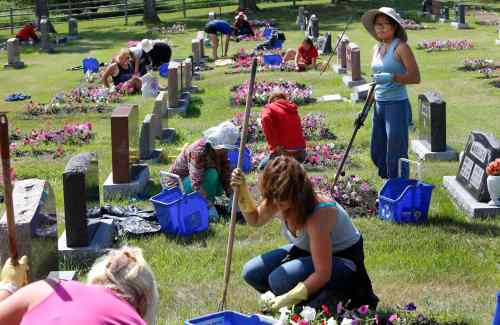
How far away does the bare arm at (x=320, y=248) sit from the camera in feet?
19.8

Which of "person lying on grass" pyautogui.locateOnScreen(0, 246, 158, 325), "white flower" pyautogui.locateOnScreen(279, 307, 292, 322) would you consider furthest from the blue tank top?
"person lying on grass" pyautogui.locateOnScreen(0, 246, 158, 325)

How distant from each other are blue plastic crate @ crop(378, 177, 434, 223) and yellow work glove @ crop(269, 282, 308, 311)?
3.13 meters

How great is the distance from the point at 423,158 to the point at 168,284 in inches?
219

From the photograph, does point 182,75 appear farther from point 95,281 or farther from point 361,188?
Result: point 95,281

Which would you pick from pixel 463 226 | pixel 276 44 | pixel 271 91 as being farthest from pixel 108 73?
pixel 463 226

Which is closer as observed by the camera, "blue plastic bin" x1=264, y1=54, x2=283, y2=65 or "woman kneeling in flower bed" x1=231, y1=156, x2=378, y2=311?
"woman kneeling in flower bed" x1=231, y1=156, x2=378, y2=311

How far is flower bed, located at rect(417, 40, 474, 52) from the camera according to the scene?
87.2 feet

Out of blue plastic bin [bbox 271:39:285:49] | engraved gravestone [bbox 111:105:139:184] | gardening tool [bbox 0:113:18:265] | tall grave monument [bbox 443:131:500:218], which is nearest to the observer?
gardening tool [bbox 0:113:18:265]

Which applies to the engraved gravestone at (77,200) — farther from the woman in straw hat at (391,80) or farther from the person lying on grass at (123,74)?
the person lying on grass at (123,74)

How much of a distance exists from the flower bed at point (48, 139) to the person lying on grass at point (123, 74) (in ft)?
15.3

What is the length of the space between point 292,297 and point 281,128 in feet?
13.6

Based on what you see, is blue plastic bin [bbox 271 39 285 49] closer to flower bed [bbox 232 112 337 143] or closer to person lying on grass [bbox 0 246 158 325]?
flower bed [bbox 232 112 337 143]

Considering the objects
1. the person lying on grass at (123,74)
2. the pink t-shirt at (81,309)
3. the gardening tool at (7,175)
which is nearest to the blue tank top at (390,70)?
the gardening tool at (7,175)

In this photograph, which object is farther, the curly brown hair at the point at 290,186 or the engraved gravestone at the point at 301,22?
the engraved gravestone at the point at 301,22
